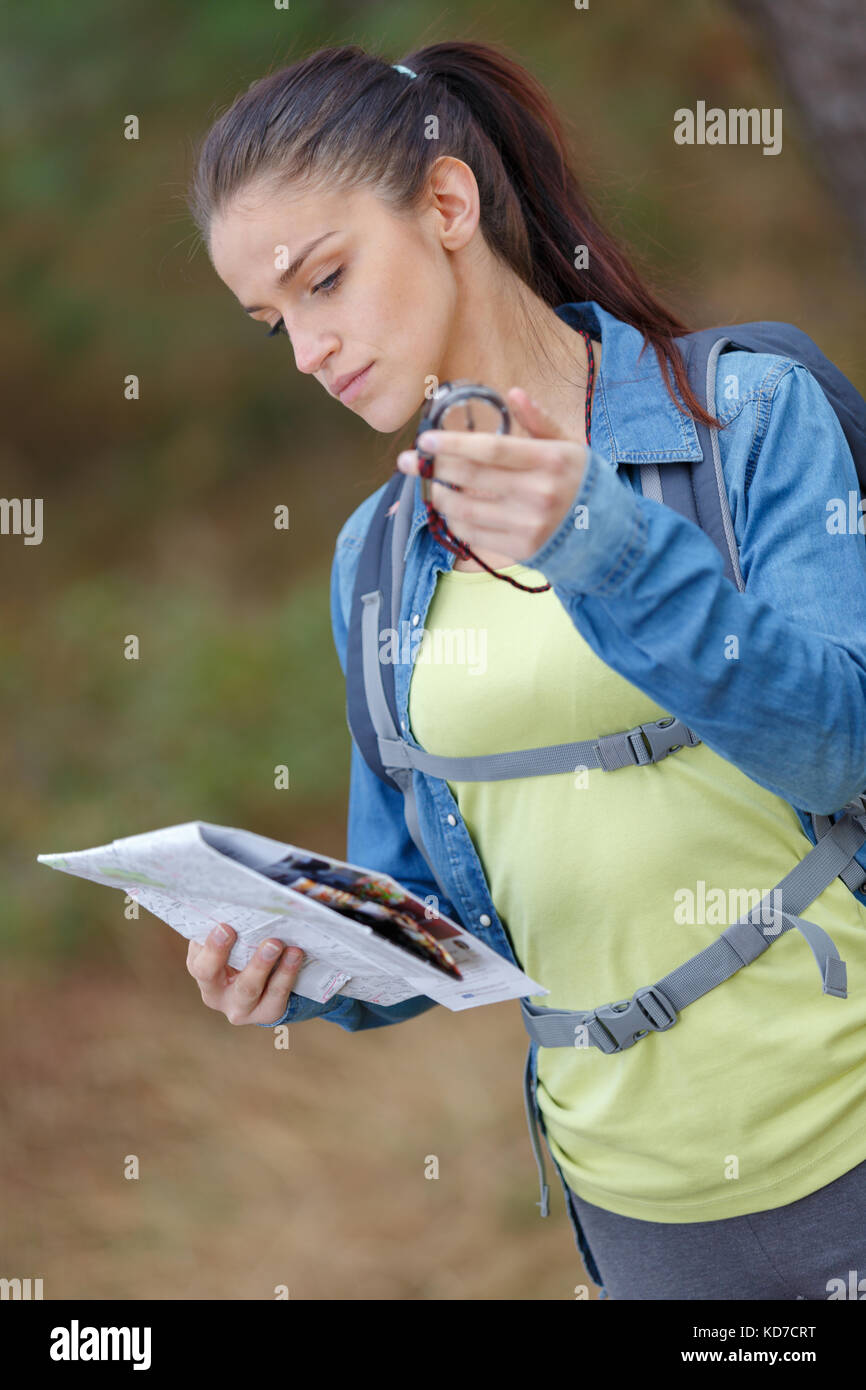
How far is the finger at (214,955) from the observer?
1.30 m

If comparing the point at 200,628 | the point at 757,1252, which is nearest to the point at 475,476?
the point at 757,1252

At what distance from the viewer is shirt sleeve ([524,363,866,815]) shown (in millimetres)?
939

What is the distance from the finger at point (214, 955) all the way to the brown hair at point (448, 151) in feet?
2.20

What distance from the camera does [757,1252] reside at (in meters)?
1.27

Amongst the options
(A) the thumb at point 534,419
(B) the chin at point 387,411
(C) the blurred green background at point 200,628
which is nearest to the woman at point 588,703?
(B) the chin at point 387,411

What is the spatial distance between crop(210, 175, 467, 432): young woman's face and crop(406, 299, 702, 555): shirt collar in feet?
0.38

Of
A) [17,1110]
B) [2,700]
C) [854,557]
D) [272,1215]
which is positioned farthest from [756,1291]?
[2,700]

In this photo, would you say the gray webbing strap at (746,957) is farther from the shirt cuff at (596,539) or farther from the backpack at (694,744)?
the shirt cuff at (596,539)

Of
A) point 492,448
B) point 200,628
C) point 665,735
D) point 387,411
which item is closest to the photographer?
point 492,448

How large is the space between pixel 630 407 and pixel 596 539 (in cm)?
42

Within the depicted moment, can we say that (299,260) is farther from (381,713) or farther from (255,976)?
(255,976)

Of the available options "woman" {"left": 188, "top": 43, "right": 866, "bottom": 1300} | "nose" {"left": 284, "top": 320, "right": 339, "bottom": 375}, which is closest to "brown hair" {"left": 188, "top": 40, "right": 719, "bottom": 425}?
"woman" {"left": 188, "top": 43, "right": 866, "bottom": 1300}

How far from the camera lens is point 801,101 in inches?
77.7

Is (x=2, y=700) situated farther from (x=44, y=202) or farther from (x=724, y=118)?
(x=724, y=118)
